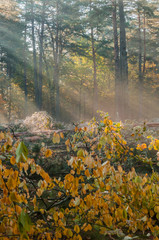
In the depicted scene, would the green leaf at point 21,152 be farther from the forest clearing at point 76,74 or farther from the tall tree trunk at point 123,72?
the tall tree trunk at point 123,72

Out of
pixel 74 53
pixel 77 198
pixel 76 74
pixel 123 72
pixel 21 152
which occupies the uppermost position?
pixel 74 53

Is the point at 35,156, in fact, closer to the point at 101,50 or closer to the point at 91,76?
the point at 101,50

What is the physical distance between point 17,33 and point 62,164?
21624 mm

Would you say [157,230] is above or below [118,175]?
below

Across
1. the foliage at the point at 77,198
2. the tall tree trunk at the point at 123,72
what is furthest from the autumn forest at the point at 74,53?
the foliage at the point at 77,198

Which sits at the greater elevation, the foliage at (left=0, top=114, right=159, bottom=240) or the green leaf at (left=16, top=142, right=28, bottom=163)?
the green leaf at (left=16, top=142, right=28, bottom=163)

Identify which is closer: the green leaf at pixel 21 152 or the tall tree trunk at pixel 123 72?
the green leaf at pixel 21 152

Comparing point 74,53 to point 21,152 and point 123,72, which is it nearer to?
point 123,72

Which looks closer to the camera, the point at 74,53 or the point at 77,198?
the point at 77,198

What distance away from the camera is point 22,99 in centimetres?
2891

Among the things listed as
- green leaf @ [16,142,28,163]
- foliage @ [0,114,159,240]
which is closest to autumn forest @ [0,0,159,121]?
foliage @ [0,114,159,240]

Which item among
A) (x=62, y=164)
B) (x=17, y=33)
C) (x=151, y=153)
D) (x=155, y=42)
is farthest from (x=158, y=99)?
(x=62, y=164)

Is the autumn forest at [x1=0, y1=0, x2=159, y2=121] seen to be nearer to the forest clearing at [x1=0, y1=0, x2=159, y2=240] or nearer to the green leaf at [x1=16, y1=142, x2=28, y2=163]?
the forest clearing at [x1=0, y1=0, x2=159, y2=240]

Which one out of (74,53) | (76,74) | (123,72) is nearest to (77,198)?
(123,72)
